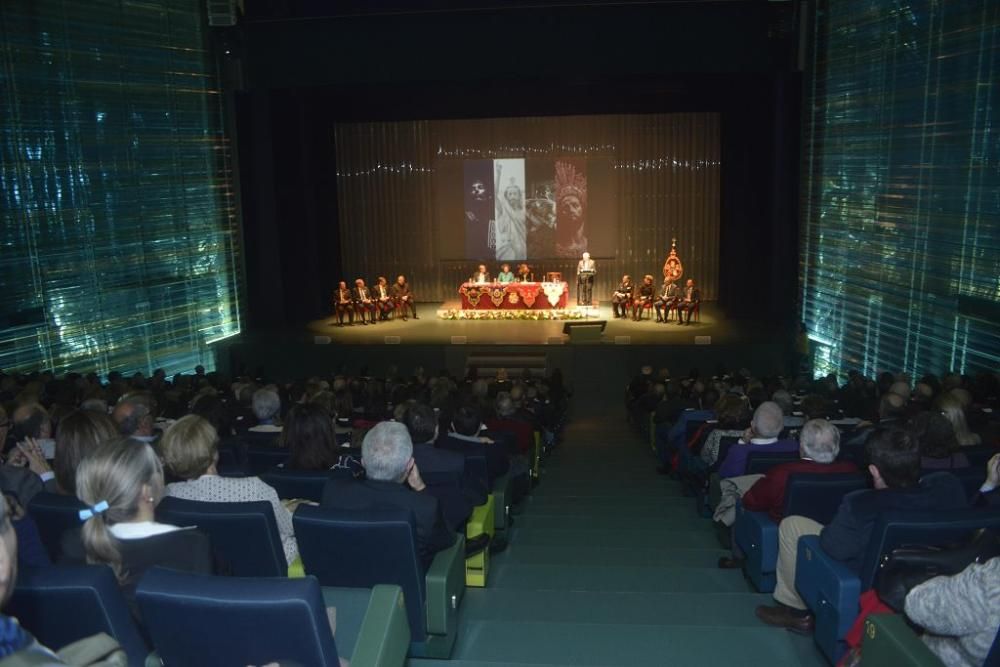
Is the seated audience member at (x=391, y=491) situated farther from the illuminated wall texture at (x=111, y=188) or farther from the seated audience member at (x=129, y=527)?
the illuminated wall texture at (x=111, y=188)

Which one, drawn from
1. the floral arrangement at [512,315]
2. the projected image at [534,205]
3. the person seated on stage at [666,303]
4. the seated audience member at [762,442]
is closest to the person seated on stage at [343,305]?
the floral arrangement at [512,315]

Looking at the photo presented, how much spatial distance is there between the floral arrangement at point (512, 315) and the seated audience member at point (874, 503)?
1244 cm

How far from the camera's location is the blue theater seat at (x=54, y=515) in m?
2.86

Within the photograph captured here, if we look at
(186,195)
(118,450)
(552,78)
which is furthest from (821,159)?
(118,450)

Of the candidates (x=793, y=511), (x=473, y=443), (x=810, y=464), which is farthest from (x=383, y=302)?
(x=793, y=511)

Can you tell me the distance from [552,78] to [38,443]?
10.7m

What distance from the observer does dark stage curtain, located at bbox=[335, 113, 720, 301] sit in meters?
18.4

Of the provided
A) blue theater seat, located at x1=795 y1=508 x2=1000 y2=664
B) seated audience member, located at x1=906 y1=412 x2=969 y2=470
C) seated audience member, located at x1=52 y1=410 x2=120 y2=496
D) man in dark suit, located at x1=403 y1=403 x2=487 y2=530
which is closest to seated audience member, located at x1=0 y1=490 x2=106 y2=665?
seated audience member, located at x1=52 y1=410 x2=120 y2=496

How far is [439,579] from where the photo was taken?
9.73 ft

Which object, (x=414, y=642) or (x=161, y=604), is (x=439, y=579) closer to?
(x=414, y=642)

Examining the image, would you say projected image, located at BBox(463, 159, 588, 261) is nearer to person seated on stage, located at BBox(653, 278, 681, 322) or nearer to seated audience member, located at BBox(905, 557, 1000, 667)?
person seated on stage, located at BBox(653, 278, 681, 322)

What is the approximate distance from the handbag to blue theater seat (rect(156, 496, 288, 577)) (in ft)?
5.95

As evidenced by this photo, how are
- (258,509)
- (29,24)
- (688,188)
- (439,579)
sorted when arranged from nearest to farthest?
(258,509), (439,579), (29,24), (688,188)

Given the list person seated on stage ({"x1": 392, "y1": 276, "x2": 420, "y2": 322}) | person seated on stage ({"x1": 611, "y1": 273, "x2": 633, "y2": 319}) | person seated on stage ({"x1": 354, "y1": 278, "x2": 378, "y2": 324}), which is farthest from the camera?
person seated on stage ({"x1": 392, "y1": 276, "x2": 420, "y2": 322})
